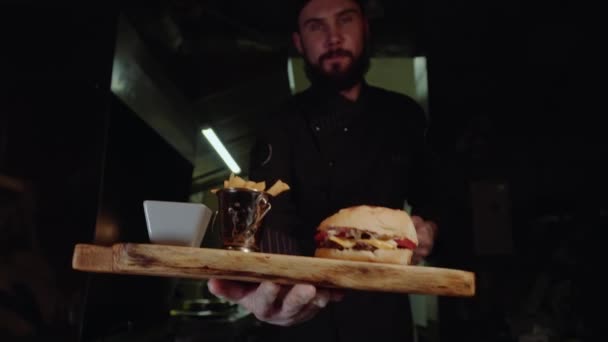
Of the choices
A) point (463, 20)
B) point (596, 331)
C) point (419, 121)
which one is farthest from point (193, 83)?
point (596, 331)

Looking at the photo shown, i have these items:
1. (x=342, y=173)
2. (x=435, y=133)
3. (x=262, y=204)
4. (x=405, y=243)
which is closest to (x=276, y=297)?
(x=262, y=204)

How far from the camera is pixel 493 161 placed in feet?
11.0

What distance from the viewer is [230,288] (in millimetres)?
1258

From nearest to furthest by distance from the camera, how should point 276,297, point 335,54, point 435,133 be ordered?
1. point 276,297
2. point 335,54
3. point 435,133

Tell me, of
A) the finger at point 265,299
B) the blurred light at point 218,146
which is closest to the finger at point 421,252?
the finger at point 265,299

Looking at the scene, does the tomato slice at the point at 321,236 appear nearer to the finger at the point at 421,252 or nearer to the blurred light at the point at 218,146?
the finger at the point at 421,252

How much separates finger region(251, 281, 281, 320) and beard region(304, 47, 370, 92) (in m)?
1.53

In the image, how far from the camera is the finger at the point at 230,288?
1.22 m

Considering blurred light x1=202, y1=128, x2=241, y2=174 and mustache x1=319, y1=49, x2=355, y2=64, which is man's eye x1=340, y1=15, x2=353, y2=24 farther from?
blurred light x1=202, y1=128, x2=241, y2=174

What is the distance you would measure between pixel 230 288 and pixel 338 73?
1545 mm

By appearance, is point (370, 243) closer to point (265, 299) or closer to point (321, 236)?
point (321, 236)

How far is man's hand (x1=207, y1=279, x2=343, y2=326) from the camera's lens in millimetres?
1145

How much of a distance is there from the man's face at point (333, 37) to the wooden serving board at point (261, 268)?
5.16ft

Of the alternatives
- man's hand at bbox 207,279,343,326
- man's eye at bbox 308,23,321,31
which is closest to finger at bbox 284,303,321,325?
man's hand at bbox 207,279,343,326
